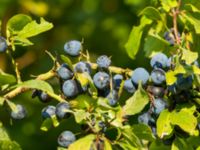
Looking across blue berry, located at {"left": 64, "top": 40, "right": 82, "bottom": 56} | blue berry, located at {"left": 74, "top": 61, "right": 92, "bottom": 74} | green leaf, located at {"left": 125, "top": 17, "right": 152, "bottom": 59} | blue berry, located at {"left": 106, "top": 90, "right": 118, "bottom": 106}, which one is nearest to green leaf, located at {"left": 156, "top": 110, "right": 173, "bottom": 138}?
blue berry, located at {"left": 106, "top": 90, "right": 118, "bottom": 106}

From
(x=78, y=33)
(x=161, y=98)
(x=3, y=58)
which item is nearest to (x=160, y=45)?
(x=161, y=98)

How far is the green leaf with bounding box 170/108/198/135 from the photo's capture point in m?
1.90

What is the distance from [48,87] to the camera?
1.91 metres

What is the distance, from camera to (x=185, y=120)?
1.91 metres

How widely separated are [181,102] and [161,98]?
2.2 inches

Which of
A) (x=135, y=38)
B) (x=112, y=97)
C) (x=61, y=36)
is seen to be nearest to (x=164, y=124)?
(x=112, y=97)

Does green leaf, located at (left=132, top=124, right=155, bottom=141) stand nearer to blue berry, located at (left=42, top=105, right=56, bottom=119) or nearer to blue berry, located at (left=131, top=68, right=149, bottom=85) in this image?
blue berry, located at (left=131, top=68, right=149, bottom=85)

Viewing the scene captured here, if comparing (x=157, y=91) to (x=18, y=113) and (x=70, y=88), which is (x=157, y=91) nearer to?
(x=70, y=88)

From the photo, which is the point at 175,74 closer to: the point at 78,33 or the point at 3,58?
the point at 3,58

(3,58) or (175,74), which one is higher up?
(175,74)

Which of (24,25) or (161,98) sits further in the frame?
(24,25)

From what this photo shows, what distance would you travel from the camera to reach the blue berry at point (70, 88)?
195 cm

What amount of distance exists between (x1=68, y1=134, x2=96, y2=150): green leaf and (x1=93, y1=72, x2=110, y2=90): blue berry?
0.14 metres

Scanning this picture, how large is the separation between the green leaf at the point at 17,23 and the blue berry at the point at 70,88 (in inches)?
9.8
